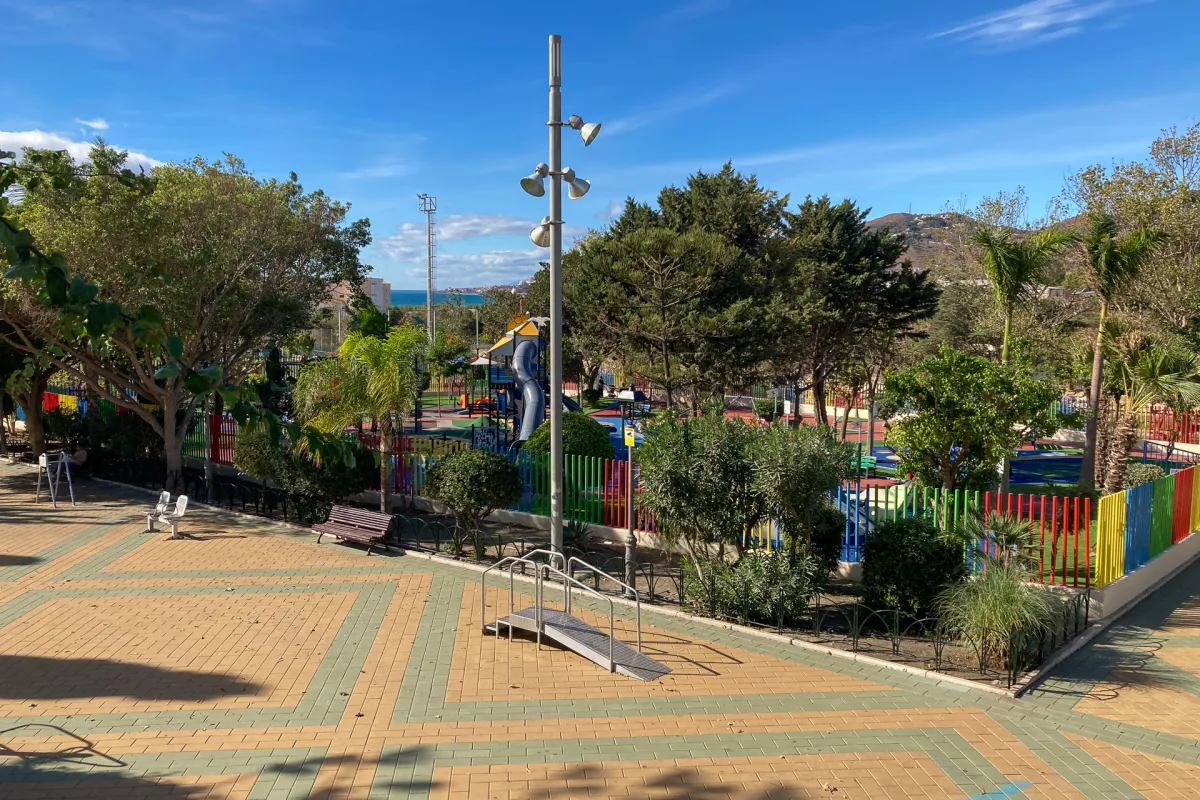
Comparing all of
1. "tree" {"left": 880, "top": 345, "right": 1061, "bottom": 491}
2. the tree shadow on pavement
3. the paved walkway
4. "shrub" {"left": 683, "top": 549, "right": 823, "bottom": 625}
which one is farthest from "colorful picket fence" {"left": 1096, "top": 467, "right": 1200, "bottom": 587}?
the tree shadow on pavement

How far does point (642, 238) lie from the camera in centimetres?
2250

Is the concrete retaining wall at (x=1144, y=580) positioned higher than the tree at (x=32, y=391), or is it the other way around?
the tree at (x=32, y=391)

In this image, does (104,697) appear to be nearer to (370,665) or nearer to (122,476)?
(370,665)

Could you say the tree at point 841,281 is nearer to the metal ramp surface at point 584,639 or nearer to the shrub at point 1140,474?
the shrub at point 1140,474

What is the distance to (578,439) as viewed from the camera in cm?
1612

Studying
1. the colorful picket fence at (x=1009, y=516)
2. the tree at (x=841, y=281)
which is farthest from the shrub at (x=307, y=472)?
the tree at (x=841, y=281)

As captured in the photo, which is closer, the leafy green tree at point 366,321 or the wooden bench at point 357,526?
the wooden bench at point 357,526

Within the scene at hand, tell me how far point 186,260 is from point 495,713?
41.4 ft

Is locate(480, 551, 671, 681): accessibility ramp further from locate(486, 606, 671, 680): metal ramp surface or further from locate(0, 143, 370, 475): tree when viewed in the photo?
locate(0, 143, 370, 475): tree

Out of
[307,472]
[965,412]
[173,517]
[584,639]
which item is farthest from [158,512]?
[965,412]

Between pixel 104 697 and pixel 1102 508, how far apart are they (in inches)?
452

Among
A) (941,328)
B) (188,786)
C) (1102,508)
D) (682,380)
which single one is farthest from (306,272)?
(941,328)

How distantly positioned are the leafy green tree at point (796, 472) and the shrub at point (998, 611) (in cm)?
182

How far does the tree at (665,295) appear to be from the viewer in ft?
73.8
